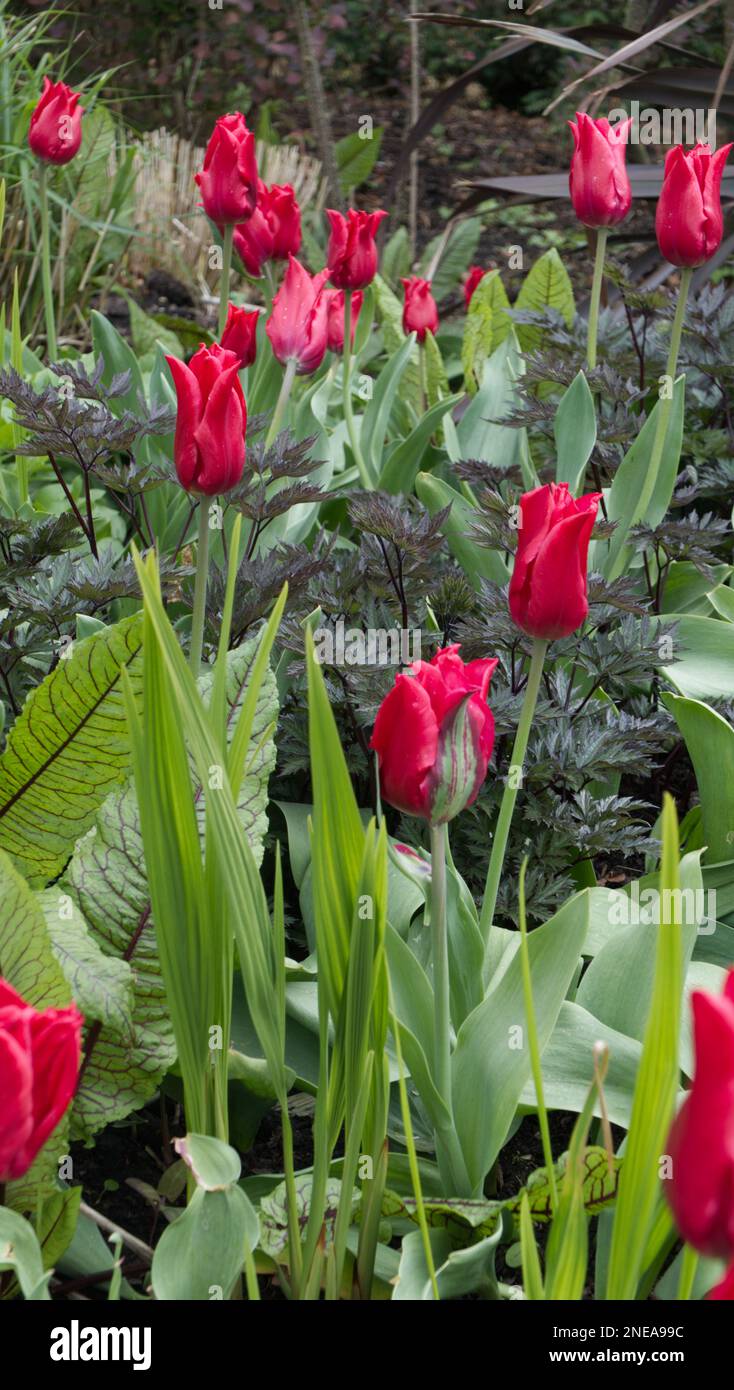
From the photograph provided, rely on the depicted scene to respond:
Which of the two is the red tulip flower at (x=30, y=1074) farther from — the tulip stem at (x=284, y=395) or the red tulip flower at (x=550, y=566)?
the tulip stem at (x=284, y=395)

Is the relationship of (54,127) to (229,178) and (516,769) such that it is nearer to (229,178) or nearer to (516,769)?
(229,178)

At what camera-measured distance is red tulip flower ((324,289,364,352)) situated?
79.0 inches

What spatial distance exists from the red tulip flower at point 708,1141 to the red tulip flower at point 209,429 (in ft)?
2.29

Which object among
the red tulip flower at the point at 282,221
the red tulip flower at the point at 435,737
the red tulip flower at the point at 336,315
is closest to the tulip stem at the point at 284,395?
the red tulip flower at the point at 336,315

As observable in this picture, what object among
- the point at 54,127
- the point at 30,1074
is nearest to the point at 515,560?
the point at 30,1074

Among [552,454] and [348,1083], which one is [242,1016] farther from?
[552,454]

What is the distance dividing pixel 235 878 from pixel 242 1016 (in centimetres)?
49

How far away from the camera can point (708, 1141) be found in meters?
0.64

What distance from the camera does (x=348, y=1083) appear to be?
107 centimetres

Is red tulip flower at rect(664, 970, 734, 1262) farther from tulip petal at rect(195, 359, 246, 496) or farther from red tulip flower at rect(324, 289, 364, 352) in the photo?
red tulip flower at rect(324, 289, 364, 352)

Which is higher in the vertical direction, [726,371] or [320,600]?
[726,371]

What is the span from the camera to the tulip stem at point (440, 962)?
1045 millimetres

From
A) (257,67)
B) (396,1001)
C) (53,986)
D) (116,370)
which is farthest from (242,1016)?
(257,67)

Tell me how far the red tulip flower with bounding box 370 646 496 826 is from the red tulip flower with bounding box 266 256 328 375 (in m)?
0.98
